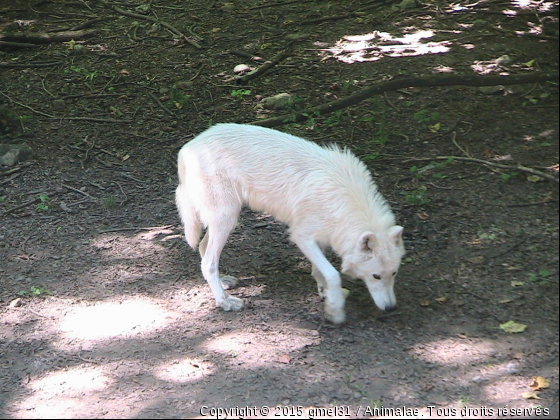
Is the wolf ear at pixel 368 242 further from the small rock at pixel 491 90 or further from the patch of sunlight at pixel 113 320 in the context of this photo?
the small rock at pixel 491 90

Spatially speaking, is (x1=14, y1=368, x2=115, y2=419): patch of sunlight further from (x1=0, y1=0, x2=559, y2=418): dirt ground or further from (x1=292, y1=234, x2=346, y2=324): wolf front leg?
(x1=292, y1=234, x2=346, y2=324): wolf front leg

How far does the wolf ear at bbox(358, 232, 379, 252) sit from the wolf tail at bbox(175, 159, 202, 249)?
1.54 meters

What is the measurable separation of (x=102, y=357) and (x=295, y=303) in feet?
5.50

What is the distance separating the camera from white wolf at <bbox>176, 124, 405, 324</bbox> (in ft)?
17.2

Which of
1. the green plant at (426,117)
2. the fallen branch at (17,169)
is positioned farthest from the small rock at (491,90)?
the fallen branch at (17,169)

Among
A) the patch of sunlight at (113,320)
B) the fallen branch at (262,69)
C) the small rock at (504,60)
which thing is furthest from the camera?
the fallen branch at (262,69)

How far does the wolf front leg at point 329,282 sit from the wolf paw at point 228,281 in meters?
0.82

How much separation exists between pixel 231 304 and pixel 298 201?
1055mm

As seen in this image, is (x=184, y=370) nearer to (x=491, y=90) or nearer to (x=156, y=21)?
(x=491, y=90)

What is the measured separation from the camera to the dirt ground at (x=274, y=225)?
4.62 meters

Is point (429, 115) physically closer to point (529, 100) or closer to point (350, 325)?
point (529, 100)

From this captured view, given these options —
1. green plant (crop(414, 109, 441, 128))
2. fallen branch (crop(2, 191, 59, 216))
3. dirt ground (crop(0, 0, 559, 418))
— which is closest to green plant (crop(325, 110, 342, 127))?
dirt ground (crop(0, 0, 559, 418))

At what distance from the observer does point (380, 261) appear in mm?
5152

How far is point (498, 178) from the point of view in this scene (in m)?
6.86
